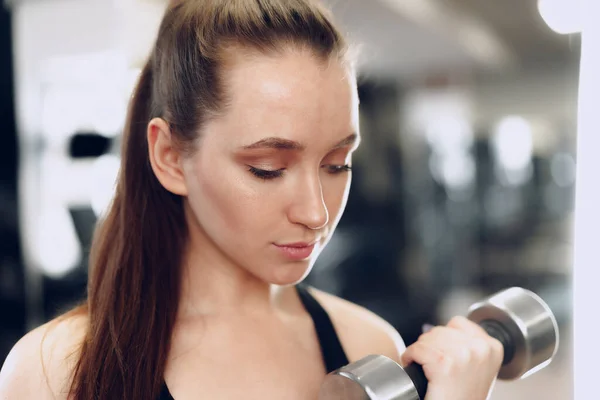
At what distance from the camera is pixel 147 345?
84cm

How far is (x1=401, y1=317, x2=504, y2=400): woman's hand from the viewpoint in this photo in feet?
2.56

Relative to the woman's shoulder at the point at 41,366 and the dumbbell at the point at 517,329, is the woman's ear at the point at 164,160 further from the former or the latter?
the dumbbell at the point at 517,329

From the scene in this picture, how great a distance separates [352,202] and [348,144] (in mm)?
3261

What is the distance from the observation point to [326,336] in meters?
1.00

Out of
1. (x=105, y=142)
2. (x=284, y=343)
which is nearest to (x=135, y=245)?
(x=284, y=343)

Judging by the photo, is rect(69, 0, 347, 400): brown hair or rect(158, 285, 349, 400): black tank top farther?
rect(158, 285, 349, 400): black tank top

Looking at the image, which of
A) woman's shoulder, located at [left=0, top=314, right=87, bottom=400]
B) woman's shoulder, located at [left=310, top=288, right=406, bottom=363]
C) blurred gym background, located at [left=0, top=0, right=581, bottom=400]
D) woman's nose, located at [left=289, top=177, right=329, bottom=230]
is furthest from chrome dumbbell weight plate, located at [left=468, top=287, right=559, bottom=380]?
blurred gym background, located at [left=0, top=0, right=581, bottom=400]

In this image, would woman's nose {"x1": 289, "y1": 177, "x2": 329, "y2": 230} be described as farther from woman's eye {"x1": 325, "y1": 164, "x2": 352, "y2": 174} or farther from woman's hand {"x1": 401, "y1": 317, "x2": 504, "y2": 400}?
woman's hand {"x1": 401, "y1": 317, "x2": 504, "y2": 400}

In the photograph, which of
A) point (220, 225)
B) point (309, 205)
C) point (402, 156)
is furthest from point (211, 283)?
point (402, 156)

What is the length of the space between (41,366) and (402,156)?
3.99 meters

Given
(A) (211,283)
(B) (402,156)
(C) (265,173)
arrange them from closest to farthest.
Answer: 1. (C) (265,173)
2. (A) (211,283)
3. (B) (402,156)

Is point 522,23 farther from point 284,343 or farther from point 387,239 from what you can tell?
point 284,343

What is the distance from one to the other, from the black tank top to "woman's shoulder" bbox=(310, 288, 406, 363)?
1 cm

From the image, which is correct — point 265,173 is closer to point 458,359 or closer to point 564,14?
point 458,359
